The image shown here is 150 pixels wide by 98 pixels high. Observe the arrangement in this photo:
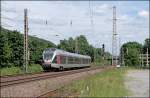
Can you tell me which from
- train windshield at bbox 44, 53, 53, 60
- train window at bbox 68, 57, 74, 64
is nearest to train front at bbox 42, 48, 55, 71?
train windshield at bbox 44, 53, 53, 60

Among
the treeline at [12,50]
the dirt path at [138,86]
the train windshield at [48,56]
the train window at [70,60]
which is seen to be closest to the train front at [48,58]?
the train windshield at [48,56]

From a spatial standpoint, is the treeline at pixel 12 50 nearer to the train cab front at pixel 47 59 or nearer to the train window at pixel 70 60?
the train window at pixel 70 60

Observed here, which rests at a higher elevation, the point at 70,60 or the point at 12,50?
the point at 12,50

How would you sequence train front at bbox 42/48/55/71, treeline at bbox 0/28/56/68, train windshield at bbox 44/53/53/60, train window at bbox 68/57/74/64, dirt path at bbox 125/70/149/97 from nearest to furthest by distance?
dirt path at bbox 125/70/149/97 < train front at bbox 42/48/55/71 < train windshield at bbox 44/53/53/60 < treeline at bbox 0/28/56/68 < train window at bbox 68/57/74/64

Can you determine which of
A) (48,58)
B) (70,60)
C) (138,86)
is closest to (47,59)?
(48,58)

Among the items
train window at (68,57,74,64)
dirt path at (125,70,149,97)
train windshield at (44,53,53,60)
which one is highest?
train windshield at (44,53,53,60)

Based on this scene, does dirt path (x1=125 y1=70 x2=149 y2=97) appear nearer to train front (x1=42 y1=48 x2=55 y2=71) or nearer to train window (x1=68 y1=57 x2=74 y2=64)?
train front (x1=42 y1=48 x2=55 y2=71)

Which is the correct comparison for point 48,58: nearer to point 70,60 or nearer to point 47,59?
point 47,59

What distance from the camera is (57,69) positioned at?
2008 inches

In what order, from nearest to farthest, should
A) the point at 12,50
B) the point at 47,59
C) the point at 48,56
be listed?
1. the point at 47,59
2. the point at 48,56
3. the point at 12,50

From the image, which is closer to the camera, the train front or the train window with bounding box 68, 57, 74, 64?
the train front

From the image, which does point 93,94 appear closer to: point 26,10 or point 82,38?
point 26,10

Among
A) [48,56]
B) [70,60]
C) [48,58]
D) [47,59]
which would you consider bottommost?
[70,60]

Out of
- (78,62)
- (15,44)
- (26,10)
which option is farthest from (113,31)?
(26,10)
